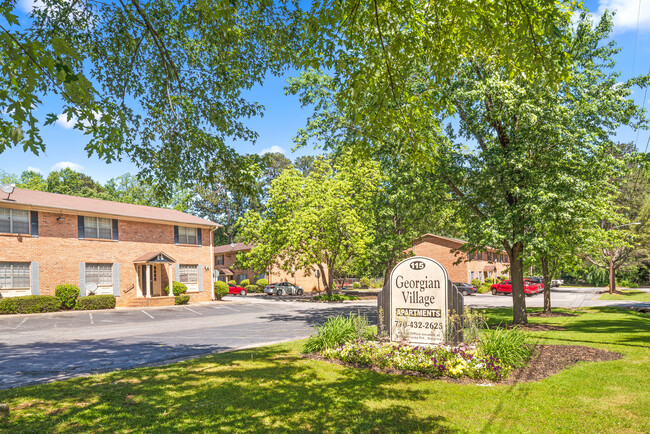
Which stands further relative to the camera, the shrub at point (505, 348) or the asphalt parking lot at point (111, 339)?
the asphalt parking lot at point (111, 339)

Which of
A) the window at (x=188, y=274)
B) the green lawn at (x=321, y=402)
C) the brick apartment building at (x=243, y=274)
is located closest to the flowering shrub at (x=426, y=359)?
the green lawn at (x=321, y=402)

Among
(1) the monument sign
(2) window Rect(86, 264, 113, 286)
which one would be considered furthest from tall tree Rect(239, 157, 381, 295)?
(1) the monument sign

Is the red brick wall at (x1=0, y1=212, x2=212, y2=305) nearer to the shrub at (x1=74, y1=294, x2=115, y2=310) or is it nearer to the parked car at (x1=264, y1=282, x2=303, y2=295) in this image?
the shrub at (x1=74, y1=294, x2=115, y2=310)

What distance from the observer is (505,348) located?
8.34 m

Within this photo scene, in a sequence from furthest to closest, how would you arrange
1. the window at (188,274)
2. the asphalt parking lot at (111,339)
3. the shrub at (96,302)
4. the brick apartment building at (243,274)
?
the brick apartment building at (243,274), the window at (188,274), the shrub at (96,302), the asphalt parking lot at (111,339)

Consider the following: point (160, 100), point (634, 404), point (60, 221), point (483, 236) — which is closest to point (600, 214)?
point (483, 236)

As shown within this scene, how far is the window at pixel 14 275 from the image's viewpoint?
24375 millimetres

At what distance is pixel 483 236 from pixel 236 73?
9.39 m

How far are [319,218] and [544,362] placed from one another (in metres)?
22.8

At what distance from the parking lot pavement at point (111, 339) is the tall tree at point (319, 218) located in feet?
30.4

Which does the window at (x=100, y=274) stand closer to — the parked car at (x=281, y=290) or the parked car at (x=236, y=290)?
the parked car at (x=281, y=290)

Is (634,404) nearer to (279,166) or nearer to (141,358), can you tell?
(141,358)

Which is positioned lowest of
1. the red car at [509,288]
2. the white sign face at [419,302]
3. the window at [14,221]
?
the red car at [509,288]

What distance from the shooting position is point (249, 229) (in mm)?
34312
